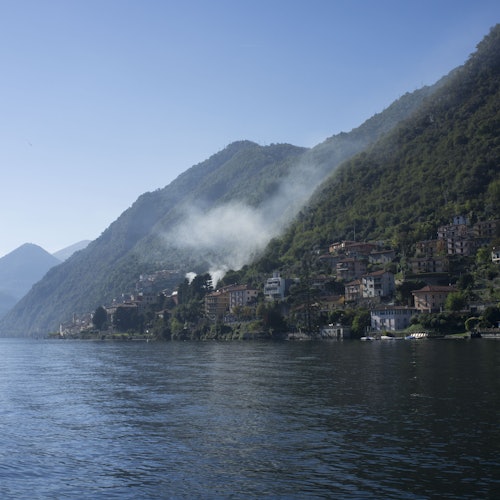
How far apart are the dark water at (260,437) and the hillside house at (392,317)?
70.8m

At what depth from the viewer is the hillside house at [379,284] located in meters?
146

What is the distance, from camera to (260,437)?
30.2 m

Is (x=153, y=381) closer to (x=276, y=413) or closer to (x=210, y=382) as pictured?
(x=210, y=382)

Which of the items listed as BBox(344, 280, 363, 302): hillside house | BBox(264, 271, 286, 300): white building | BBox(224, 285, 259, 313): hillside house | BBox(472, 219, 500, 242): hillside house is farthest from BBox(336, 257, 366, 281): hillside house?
BBox(472, 219, 500, 242): hillside house

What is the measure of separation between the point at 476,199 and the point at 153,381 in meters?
142

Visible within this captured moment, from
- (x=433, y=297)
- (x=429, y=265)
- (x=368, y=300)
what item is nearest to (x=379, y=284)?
(x=368, y=300)

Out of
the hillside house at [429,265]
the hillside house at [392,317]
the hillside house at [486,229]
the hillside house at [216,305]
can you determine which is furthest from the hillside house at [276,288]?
the hillside house at [486,229]

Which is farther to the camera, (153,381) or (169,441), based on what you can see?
(153,381)

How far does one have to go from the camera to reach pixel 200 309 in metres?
192

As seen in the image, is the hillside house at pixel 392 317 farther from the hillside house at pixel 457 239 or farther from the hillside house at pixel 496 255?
the hillside house at pixel 457 239

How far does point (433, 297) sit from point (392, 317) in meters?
9.53

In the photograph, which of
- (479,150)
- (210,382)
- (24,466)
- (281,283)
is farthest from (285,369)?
(479,150)

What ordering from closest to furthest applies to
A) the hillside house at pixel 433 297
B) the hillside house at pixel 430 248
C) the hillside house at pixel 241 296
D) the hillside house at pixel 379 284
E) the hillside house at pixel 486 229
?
the hillside house at pixel 433 297
the hillside house at pixel 379 284
the hillside house at pixel 486 229
the hillside house at pixel 430 248
the hillside house at pixel 241 296

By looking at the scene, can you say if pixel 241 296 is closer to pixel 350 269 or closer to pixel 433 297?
pixel 350 269
